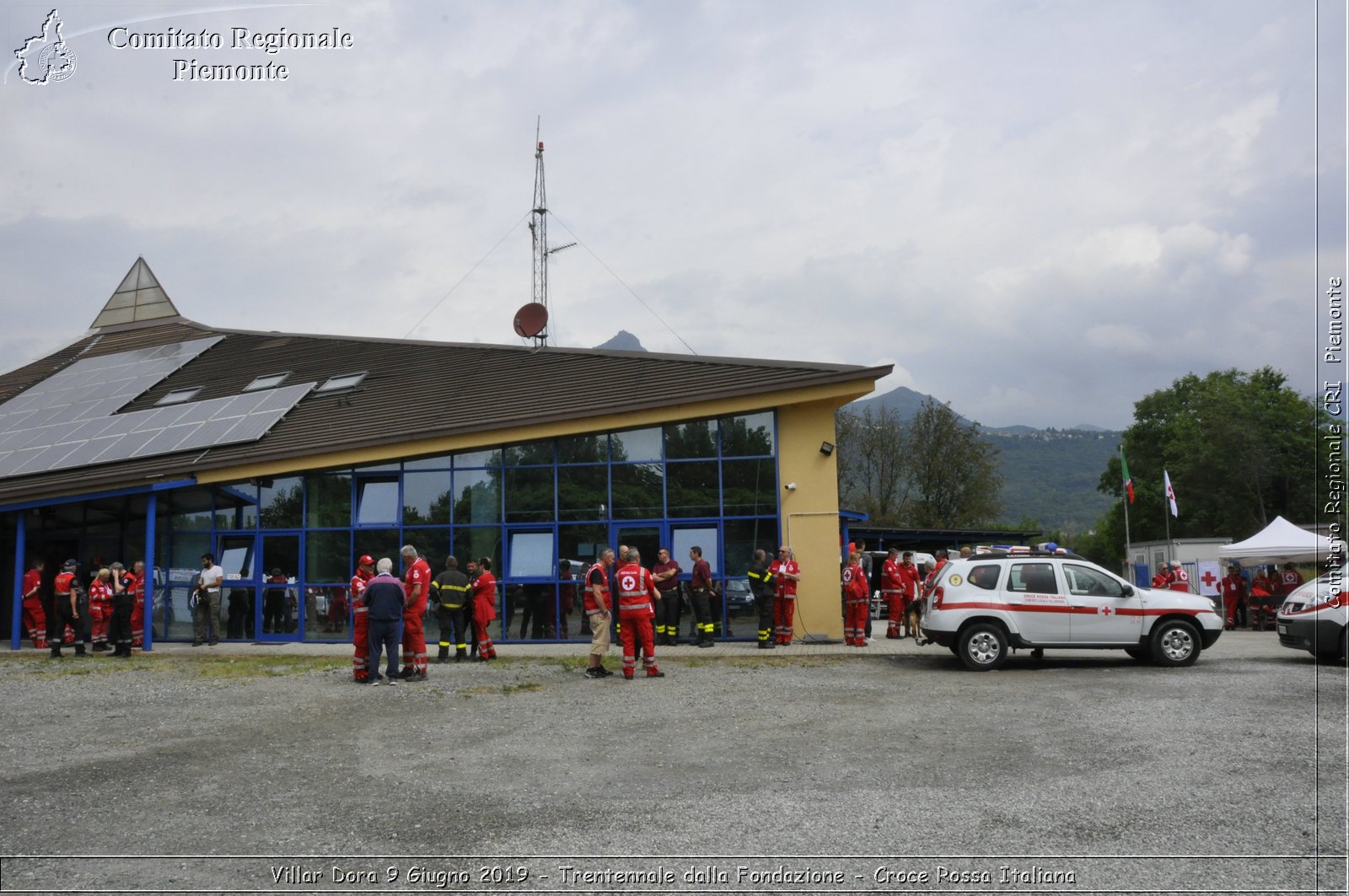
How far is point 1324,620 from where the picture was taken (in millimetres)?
13977

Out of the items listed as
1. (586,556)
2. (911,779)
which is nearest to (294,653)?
(586,556)

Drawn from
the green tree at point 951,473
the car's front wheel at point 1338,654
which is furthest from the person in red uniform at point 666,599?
the green tree at point 951,473

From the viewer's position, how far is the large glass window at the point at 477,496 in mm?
19094

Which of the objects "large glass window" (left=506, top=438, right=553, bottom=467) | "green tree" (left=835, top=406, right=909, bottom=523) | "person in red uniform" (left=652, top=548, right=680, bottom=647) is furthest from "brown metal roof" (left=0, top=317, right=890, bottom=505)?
"green tree" (left=835, top=406, right=909, bottom=523)

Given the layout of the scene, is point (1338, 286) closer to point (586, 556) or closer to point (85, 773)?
point (85, 773)

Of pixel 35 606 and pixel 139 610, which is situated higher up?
pixel 35 606

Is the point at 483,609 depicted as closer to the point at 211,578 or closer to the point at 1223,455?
the point at 211,578

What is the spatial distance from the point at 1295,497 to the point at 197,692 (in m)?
58.6

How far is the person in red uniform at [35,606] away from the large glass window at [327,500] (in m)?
4.61

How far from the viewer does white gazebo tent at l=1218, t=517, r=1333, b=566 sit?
23.6 metres

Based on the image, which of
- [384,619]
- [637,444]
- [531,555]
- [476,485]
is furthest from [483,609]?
[637,444]

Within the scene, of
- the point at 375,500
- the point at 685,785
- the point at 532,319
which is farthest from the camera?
the point at 532,319

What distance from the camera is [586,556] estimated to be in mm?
18688

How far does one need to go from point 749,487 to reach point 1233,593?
42.4 feet
